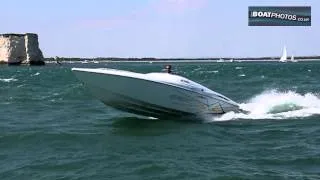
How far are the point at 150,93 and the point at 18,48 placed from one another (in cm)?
12642

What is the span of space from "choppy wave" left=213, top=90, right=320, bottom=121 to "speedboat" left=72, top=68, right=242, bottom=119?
91cm

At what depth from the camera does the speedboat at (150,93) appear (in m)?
17.6

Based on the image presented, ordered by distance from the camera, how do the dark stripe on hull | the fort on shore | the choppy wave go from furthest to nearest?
the fort on shore, the choppy wave, the dark stripe on hull

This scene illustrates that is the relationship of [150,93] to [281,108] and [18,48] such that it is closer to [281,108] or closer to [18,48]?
[281,108]

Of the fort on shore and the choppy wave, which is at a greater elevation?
the fort on shore

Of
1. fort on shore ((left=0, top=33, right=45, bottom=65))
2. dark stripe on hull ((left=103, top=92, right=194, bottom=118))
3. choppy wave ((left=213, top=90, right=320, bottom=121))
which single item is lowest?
choppy wave ((left=213, top=90, right=320, bottom=121))

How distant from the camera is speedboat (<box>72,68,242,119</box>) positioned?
17.6 m

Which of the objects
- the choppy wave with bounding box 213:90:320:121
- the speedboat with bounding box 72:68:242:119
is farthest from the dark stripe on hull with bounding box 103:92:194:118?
the choppy wave with bounding box 213:90:320:121

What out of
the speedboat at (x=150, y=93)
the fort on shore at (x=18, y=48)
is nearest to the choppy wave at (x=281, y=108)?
the speedboat at (x=150, y=93)

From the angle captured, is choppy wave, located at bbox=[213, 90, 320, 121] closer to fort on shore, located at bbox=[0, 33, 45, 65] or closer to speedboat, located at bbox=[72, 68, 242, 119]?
speedboat, located at bbox=[72, 68, 242, 119]

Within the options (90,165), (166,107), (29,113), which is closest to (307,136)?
(166,107)

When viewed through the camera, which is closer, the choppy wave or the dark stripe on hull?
the dark stripe on hull

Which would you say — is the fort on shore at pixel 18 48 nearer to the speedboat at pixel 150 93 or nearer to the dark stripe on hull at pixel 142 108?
the dark stripe on hull at pixel 142 108

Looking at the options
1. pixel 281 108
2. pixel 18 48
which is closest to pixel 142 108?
pixel 281 108
